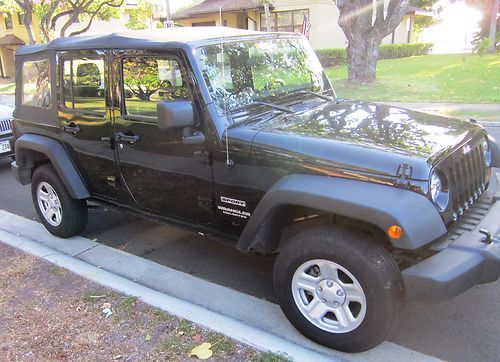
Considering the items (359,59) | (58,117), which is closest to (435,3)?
(359,59)

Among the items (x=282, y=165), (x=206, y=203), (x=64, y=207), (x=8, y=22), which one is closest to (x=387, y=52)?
(x=64, y=207)

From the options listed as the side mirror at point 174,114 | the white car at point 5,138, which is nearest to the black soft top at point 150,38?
the side mirror at point 174,114

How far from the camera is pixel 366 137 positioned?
113 inches

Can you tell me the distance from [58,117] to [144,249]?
1450mm

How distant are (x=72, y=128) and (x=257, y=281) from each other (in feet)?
6.92

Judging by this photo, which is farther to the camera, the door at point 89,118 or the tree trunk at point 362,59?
the tree trunk at point 362,59

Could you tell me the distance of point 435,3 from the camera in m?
38.4

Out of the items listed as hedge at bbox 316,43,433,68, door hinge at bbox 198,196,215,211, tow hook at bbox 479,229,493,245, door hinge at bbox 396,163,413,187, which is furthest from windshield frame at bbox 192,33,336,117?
hedge at bbox 316,43,433,68

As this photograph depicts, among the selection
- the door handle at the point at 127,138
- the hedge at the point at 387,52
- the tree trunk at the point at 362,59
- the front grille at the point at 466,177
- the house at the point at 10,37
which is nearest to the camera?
the front grille at the point at 466,177

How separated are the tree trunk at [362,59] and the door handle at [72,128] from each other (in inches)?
516

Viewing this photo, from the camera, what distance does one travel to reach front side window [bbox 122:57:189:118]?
11.0 ft

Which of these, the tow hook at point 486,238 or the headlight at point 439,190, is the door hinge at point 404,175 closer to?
the headlight at point 439,190

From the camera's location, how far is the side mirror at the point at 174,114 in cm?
296

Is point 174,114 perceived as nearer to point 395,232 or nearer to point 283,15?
point 395,232
